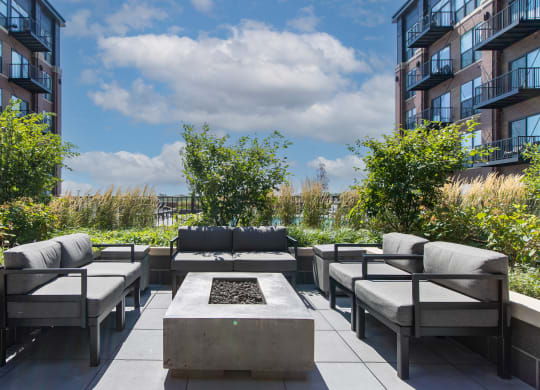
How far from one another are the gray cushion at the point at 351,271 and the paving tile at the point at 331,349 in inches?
18.3

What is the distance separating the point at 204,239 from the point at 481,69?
15347 millimetres

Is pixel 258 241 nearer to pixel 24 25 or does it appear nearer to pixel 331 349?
pixel 331 349

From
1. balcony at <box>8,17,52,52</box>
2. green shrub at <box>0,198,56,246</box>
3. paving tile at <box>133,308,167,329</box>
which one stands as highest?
balcony at <box>8,17,52,52</box>

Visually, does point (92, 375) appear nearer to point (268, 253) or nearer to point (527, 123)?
point (268, 253)

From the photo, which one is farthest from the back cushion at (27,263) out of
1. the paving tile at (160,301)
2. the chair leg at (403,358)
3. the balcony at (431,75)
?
the balcony at (431,75)

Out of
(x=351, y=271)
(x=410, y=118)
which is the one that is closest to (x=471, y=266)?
(x=351, y=271)

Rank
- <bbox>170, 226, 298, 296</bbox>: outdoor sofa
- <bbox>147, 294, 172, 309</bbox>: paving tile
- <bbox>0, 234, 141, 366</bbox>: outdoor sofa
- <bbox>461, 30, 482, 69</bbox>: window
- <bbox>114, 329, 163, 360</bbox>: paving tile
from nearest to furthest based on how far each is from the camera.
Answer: <bbox>0, 234, 141, 366</bbox>: outdoor sofa < <bbox>114, 329, 163, 360</bbox>: paving tile < <bbox>147, 294, 172, 309</bbox>: paving tile < <bbox>170, 226, 298, 296</bbox>: outdoor sofa < <bbox>461, 30, 482, 69</bbox>: window

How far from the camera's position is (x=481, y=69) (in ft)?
51.2

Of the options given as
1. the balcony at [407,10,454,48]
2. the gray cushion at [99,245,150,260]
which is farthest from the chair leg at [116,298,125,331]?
the balcony at [407,10,454,48]

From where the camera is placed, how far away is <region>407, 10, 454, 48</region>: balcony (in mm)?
17406

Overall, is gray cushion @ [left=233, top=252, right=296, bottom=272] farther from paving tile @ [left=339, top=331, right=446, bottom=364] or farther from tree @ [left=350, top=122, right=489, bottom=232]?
tree @ [left=350, top=122, right=489, bottom=232]

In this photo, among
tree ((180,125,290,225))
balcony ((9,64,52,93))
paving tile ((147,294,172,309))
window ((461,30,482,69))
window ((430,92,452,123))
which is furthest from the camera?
window ((430,92,452,123))

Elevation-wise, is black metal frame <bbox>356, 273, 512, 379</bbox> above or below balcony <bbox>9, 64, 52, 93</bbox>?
below

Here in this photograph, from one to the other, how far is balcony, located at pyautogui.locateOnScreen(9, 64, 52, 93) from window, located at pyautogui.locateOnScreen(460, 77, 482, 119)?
62.9 feet
